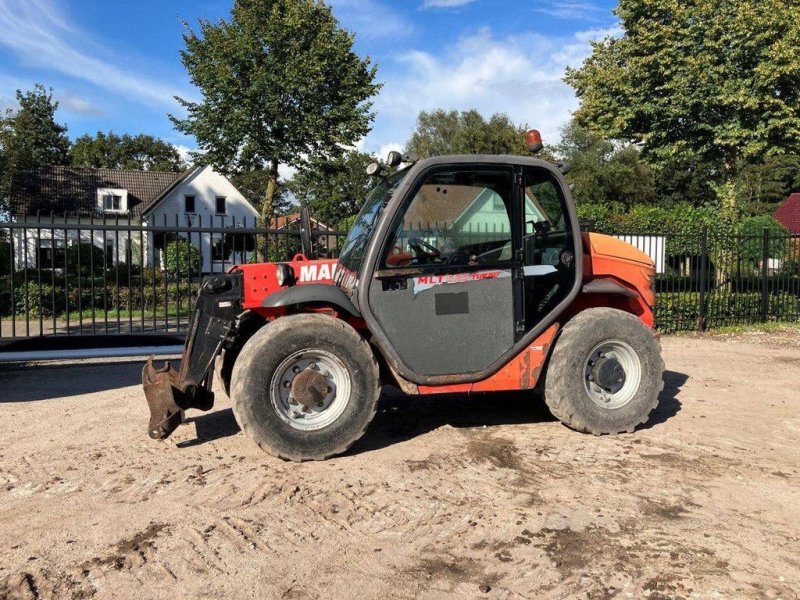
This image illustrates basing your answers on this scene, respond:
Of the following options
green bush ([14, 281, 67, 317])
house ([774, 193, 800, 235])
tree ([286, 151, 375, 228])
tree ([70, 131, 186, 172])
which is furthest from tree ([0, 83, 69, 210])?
house ([774, 193, 800, 235])

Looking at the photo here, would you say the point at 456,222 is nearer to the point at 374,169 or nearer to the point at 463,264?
the point at 463,264

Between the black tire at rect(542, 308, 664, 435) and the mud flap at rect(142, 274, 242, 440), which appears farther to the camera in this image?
the black tire at rect(542, 308, 664, 435)

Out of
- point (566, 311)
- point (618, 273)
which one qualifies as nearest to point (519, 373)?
point (566, 311)

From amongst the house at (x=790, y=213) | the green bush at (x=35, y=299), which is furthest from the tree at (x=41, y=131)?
the house at (x=790, y=213)

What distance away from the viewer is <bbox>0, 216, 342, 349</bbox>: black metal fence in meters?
8.24

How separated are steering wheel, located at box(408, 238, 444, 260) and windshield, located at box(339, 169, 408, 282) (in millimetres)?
339

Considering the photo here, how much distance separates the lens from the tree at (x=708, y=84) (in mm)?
15789

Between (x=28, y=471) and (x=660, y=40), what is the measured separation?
18.2 meters

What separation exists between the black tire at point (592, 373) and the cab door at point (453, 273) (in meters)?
0.48

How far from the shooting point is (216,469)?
4312mm

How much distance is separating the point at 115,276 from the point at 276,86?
1421cm

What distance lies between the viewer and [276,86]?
2444cm

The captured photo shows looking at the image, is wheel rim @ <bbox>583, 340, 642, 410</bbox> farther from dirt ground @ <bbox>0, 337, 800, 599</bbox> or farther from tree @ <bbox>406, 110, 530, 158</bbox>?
tree @ <bbox>406, 110, 530, 158</bbox>

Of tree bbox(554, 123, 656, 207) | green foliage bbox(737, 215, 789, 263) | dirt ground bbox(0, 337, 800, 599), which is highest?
tree bbox(554, 123, 656, 207)
